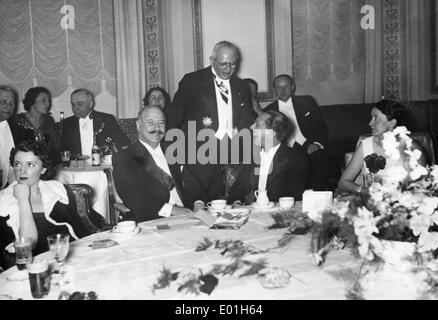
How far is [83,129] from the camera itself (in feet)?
17.0

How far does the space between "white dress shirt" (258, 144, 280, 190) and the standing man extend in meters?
2.47

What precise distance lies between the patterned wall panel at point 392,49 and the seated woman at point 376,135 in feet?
10.8

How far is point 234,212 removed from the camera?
2.36 metres

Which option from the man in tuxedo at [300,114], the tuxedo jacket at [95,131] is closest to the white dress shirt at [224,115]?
the tuxedo jacket at [95,131]

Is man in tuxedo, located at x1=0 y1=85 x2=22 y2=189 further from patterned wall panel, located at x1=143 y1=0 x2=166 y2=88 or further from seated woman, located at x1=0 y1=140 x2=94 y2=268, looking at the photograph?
seated woman, located at x1=0 y1=140 x2=94 y2=268

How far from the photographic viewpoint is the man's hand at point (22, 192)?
2.21 metres

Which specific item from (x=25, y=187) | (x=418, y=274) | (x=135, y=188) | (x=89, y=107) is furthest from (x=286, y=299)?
(x=89, y=107)

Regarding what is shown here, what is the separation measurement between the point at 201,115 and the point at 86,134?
6.48 ft

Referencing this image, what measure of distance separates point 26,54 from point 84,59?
0.71 meters

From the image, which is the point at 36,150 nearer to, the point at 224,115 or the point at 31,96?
the point at 224,115

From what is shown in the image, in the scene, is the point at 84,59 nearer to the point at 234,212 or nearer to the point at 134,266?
the point at 234,212

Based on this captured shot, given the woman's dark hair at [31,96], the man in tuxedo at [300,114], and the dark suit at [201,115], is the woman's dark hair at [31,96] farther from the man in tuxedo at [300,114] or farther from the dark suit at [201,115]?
the man in tuxedo at [300,114]

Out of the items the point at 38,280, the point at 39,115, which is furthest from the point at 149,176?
the point at 39,115

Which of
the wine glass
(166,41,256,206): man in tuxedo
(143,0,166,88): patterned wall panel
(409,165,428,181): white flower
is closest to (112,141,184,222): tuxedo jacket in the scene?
(166,41,256,206): man in tuxedo
